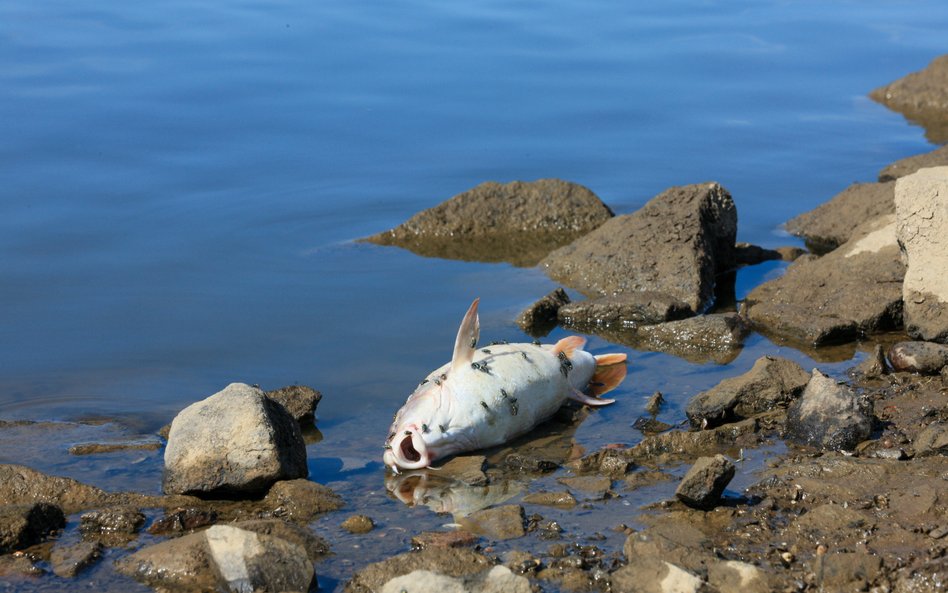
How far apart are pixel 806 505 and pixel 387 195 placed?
8298mm

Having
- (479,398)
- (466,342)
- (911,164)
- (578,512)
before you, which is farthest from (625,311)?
(911,164)

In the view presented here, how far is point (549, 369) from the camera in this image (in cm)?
912

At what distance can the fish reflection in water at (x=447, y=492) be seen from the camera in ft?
25.3

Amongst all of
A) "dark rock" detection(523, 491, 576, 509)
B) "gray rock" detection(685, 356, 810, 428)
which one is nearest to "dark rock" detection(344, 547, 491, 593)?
"dark rock" detection(523, 491, 576, 509)

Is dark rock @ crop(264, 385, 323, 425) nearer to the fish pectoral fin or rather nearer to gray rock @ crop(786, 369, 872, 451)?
the fish pectoral fin

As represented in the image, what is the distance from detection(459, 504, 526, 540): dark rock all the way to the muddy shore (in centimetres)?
1

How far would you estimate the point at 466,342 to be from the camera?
28.7ft

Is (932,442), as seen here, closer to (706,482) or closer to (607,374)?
(706,482)

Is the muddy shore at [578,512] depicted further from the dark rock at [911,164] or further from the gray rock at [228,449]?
the dark rock at [911,164]

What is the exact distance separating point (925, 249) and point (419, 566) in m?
5.72

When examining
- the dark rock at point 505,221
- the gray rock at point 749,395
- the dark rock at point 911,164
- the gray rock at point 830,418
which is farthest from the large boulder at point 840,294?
the dark rock at point 911,164

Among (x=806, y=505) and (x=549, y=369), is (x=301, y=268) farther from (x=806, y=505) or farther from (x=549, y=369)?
(x=806, y=505)

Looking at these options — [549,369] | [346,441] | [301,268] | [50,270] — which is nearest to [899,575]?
[549,369]

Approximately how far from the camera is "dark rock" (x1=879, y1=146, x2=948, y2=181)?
572 inches
